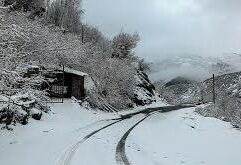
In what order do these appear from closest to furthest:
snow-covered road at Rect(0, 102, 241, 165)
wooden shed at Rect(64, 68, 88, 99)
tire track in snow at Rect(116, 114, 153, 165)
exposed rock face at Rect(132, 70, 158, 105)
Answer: tire track in snow at Rect(116, 114, 153, 165) → snow-covered road at Rect(0, 102, 241, 165) → wooden shed at Rect(64, 68, 88, 99) → exposed rock face at Rect(132, 70, 158, 105)

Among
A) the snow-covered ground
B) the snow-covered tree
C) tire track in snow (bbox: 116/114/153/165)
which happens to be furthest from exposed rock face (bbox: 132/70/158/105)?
tire track in snow (bbox: 116/114/153/165)

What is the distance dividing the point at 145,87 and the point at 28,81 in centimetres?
5081

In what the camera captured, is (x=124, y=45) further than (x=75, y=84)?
Yes

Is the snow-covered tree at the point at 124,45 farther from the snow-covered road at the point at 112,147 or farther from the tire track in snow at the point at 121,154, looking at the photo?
the tire track in snow at the point at 121,154

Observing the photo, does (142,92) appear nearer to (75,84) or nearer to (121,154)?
(75,84)

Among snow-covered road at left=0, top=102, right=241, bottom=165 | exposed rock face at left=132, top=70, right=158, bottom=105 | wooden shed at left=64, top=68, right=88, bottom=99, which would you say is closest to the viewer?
snow-covered road at left=0, top=102, right=241, bottom=165

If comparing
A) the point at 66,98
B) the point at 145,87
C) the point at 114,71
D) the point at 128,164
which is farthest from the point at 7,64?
the point at 145,87

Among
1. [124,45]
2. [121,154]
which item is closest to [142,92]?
[124,45]

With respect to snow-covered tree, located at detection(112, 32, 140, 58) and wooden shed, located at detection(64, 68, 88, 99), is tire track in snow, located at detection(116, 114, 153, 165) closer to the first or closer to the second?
wooden shed, located at detection(64, 68, 88, 99)

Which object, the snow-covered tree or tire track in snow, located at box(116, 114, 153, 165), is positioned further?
the snow-covered tree

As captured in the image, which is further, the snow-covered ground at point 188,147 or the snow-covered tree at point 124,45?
the snow-covered tree at point 124,45

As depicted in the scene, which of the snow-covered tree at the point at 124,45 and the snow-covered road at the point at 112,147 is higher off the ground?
the snow-covered tree at the point at 124,45

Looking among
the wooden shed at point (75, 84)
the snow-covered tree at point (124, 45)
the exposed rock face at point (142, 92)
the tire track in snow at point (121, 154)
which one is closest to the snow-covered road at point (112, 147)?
the tire track in snow at point (121, 154)

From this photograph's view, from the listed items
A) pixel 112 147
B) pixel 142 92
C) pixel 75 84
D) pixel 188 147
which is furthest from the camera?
pixel 142 92
